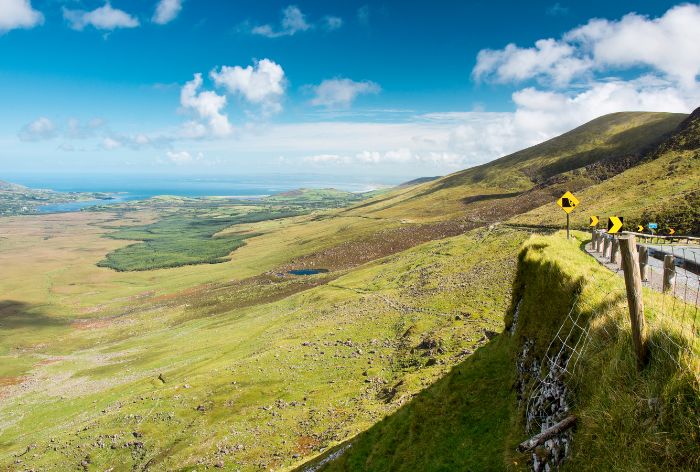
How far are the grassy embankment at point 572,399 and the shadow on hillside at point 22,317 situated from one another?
6220 inches

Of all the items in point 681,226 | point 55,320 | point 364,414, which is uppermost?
point 681,226

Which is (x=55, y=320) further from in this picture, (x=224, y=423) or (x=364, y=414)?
(x=364, y=414)

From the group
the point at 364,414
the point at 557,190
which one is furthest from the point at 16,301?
the point at 557,190

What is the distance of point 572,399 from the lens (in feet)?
A: 41.8

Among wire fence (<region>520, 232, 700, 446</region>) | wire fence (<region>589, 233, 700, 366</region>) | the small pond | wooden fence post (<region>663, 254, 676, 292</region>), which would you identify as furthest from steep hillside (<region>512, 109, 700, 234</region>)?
the small pond

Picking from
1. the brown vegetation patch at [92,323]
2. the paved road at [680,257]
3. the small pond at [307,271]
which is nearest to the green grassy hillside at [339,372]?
the brown vegetation patch at [92,323]

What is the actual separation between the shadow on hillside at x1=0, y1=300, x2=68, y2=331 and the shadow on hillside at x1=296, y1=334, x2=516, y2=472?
15316 centimetres

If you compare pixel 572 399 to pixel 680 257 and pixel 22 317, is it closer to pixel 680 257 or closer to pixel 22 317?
pixel 680 257

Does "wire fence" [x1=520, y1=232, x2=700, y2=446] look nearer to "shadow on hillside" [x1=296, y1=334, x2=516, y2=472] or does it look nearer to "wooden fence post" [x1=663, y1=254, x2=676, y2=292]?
"wooden fence post" [x1=663, y1=254, x2=676, y2=292]

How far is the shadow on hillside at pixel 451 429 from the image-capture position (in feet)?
70.9

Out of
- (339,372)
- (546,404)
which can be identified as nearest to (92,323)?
(339,372)

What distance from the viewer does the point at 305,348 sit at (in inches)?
2704

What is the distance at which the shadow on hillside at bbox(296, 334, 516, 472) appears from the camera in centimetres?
2162

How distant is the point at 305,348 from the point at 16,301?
174 metres
